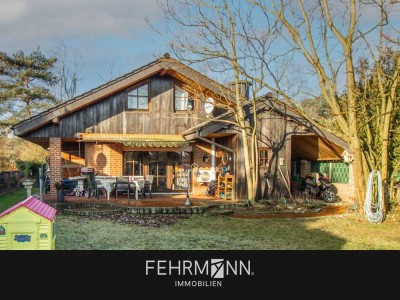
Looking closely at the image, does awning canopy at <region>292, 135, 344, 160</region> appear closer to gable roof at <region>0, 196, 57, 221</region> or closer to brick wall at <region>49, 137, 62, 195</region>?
brick wall at <region>49, 137, 62, 195</region>

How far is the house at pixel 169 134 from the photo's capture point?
17172mm

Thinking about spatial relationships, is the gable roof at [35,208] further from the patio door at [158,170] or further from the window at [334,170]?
the window at [334,170]

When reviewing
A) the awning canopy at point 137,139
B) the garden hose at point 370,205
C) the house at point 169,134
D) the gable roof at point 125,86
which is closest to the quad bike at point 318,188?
the house at point 169,134

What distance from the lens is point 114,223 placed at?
39.4ft

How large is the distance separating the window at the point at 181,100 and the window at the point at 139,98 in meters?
1.47

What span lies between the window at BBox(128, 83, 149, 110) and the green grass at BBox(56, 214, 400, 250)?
24.4ft

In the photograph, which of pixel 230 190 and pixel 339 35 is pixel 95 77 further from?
pixel 339 35

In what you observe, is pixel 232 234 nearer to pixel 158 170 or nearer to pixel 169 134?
pixel 169 134

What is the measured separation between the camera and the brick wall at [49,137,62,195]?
1680 centimetres

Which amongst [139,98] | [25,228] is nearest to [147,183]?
[139,98]

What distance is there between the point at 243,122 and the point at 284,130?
2.55m

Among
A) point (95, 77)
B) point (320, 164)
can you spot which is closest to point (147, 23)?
point (320, 164)

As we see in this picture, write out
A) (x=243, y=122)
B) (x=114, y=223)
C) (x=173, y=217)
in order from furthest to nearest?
(x=243, y=122) → (x=173, y=217) → (x=114, y=223)
